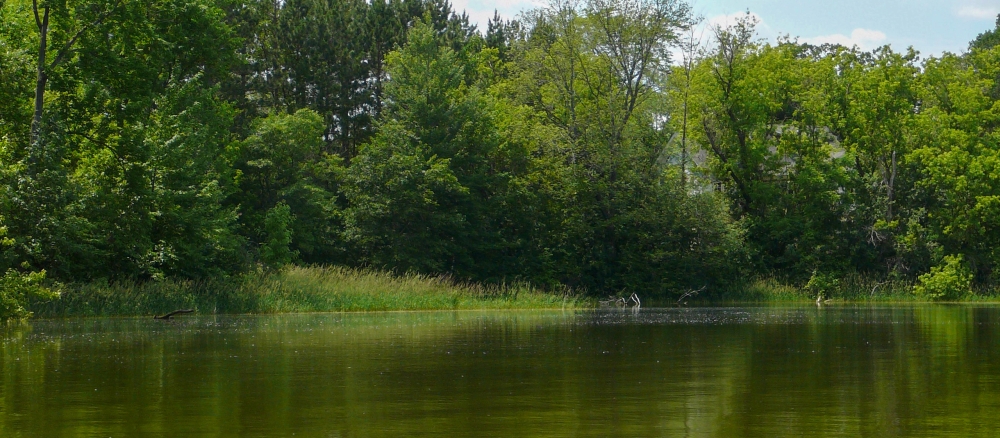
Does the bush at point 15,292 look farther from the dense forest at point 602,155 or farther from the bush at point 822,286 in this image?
the bush at point 822,286

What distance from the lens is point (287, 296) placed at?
36250 millimetres

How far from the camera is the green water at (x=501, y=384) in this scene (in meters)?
9.00

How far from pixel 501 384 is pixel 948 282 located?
44805 millimetres

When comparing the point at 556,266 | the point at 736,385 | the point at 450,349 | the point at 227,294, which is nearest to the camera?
the point at 736,385

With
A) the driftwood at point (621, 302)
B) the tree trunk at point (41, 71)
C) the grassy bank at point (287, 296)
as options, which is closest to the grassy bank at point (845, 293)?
Result: the driftwood at point (621, 302)

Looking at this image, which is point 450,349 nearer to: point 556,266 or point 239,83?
point 556,266

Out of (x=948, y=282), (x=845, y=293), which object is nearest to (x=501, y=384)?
(x=845, y=293)

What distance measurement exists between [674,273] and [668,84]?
1076 cm

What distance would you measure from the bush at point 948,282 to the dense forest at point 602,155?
0.11 m

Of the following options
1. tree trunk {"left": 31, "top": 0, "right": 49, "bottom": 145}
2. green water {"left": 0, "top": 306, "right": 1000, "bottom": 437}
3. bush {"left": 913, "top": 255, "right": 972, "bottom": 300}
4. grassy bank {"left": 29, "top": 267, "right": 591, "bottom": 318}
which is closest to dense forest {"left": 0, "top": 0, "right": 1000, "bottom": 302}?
bush {"left": 913, "top": 255, "right": 972, "bottom": 300}

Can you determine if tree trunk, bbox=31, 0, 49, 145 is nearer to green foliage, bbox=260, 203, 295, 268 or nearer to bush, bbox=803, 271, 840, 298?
green foliage, bbox=260, 203, 295, 268

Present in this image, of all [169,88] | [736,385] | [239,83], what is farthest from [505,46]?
[736,385]

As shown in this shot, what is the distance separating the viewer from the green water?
900 centimetres

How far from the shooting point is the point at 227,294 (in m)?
35.2
